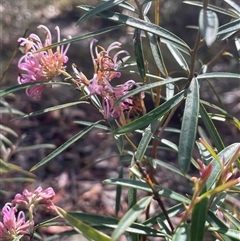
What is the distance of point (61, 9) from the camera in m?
3.42

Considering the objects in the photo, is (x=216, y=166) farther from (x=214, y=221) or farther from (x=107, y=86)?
(x=107, y=86)

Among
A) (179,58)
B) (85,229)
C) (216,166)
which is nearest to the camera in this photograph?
(85,229)

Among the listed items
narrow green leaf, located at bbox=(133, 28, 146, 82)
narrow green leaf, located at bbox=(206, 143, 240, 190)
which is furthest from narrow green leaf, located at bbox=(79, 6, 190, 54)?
narrow green leaf, located at bbox=(206, 143, 240, 190)

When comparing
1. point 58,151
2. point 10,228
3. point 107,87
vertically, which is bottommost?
point 10,228

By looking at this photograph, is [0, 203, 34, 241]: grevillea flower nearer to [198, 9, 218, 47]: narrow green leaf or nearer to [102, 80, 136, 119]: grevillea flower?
[102, 80, 136, 119]: grevillea flower

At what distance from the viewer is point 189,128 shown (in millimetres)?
616

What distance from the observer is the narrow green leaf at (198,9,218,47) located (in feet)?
1.81

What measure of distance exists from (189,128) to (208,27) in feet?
0.43

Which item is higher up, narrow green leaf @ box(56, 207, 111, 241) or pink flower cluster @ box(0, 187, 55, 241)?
narrow green leaf @ box(56, 207, 111, 241)

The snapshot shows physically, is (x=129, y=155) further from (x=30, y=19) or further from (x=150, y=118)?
(x=30, y=19)

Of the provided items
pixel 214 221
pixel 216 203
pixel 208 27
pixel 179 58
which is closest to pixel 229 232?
pixel 214 221

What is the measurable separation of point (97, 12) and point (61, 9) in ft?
9.27

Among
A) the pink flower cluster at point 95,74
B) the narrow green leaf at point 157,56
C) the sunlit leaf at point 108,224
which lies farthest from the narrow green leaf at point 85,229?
the narrow green leaf at point 157,56

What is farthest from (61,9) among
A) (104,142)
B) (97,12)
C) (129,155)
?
(97,12)
